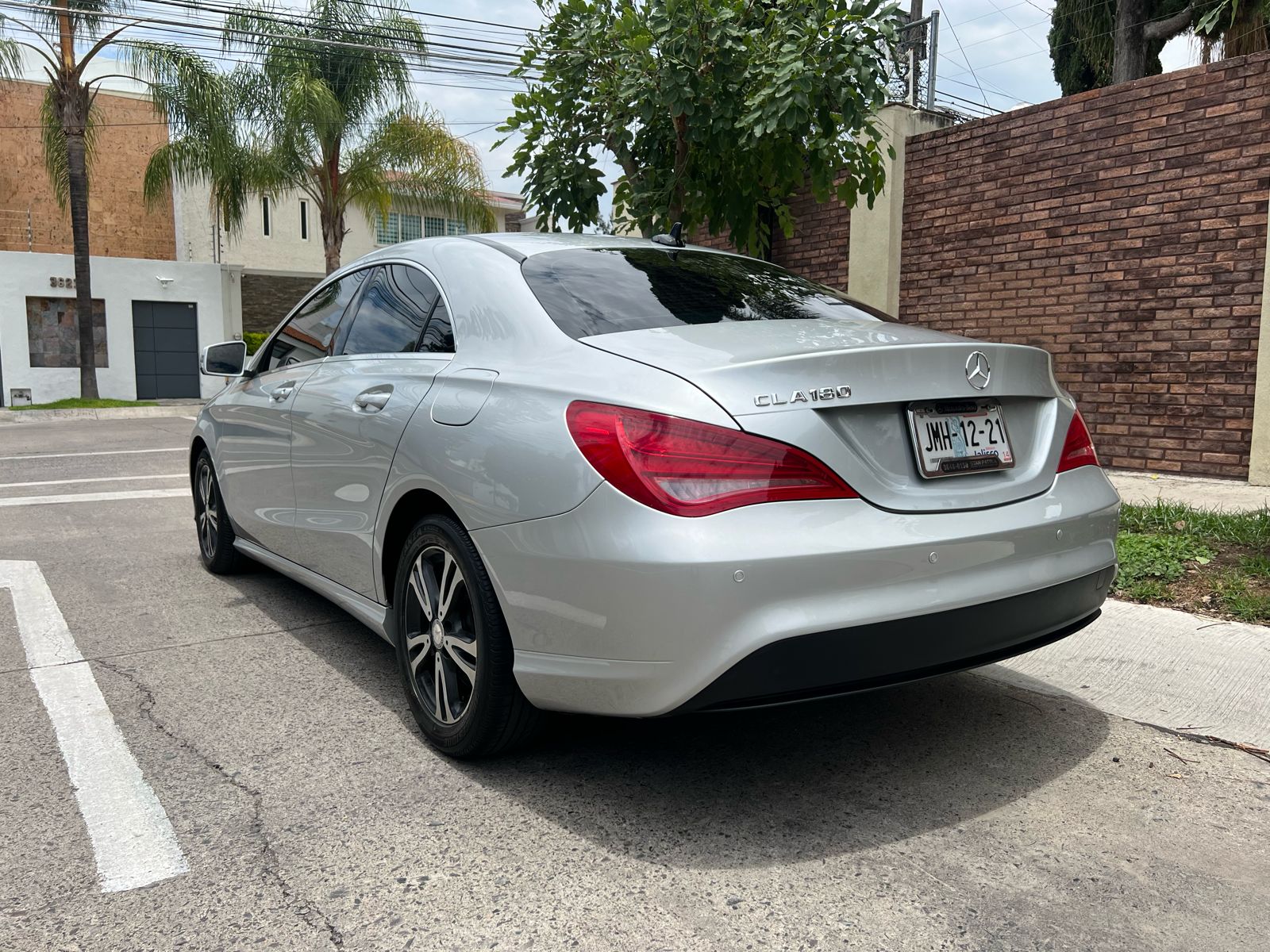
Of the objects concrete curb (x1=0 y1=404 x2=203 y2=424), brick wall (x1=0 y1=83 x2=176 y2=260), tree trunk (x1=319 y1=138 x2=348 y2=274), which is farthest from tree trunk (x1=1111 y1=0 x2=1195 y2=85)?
brick wall (x1=0 y1=83 x2=176 y2=260)

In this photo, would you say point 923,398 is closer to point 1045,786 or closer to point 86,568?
point 1045,786

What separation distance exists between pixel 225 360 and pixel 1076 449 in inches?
159

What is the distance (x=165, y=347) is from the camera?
25.6m

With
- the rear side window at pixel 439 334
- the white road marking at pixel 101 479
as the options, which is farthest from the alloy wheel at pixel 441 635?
the white road marking at pixel 101 479

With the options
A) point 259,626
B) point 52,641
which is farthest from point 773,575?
point 52,641

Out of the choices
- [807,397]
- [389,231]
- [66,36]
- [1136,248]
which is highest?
[66,36]

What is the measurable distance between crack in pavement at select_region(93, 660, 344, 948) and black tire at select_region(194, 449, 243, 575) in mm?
1610

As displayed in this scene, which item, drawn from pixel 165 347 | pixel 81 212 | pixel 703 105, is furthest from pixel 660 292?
pixel 165 347

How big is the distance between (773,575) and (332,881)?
1245 millimetres

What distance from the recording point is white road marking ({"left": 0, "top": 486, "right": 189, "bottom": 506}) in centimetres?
836

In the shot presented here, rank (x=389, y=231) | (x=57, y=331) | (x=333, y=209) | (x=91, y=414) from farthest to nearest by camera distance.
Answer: (x=389, y=231), (x=57, y=331), (x=333, y=209), (x=91, y=414)

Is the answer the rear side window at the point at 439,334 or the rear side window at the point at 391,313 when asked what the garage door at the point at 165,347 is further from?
the rear side window at the point at 439,334

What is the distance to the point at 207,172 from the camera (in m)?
21.4

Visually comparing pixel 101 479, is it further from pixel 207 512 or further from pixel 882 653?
pixel 882 653
